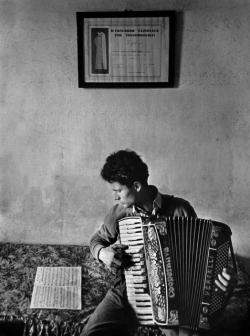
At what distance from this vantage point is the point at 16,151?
219 centimetres

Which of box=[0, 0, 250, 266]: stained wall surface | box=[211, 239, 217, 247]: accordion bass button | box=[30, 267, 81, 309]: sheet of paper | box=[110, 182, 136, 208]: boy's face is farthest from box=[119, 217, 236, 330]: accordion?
box=[0, 0, 250, 266]: stained wall surface

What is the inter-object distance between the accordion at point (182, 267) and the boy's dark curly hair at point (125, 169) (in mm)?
278

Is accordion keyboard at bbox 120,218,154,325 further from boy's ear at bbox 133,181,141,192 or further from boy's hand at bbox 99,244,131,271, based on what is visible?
boy's ear at bbox 133,181,141,192

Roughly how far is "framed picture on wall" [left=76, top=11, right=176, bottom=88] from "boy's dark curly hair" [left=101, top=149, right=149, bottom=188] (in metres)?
0.34

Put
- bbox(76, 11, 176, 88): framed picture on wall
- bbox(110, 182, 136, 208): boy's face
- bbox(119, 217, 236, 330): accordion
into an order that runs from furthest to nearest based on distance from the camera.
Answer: bbox(76, 11, 176, 88): framed picture on wall
bbox(110, 182, 136, 208): boy's face
bbox(119, 217, 236, 330): accordion

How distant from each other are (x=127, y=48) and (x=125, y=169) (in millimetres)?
602

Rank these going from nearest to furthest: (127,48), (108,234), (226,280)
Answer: (226,280) < (108,234) < (127,48)

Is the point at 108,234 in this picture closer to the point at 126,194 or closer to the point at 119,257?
the point at 126,194

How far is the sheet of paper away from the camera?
1753 mm

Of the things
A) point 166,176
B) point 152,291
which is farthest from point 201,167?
point 152,291

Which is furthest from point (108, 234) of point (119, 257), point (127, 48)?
point (127, 48)

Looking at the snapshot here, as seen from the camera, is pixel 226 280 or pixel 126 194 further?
pixel 126 194

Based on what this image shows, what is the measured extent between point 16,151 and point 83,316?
86cm

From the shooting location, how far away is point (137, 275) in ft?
4.95
